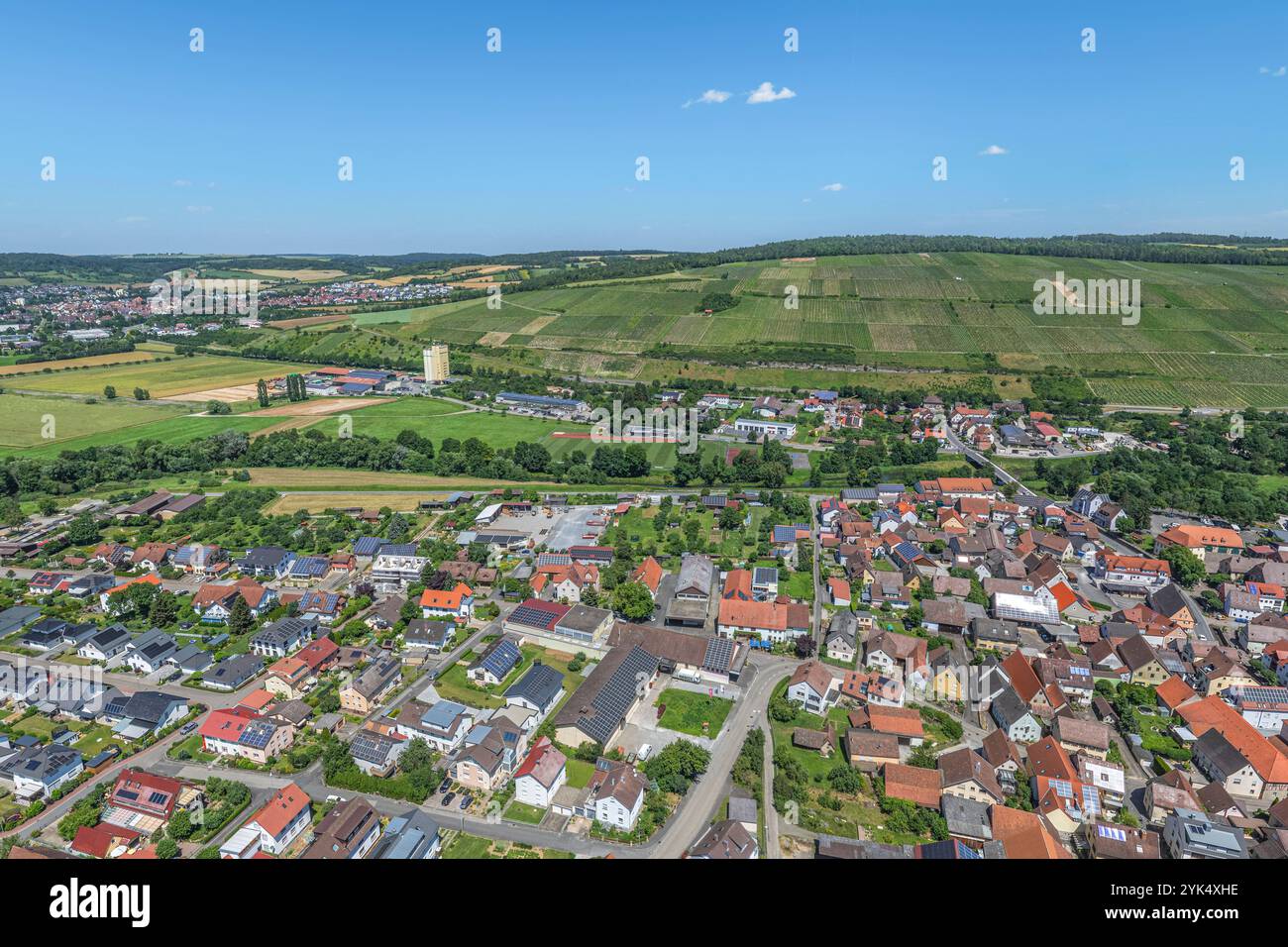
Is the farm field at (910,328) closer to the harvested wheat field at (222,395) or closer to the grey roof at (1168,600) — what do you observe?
the harvested wheat field at (222,395)

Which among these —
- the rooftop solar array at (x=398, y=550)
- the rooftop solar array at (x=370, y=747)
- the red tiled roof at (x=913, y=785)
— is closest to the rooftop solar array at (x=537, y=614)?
the rooftop solar array at (x=398, y=550)

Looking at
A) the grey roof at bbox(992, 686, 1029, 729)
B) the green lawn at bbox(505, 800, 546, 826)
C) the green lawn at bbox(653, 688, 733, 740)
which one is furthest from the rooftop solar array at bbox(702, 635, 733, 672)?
the grey roof at bbox(992, 686, 1029, 729)

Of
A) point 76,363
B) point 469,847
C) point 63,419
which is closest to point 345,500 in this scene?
point 469,847

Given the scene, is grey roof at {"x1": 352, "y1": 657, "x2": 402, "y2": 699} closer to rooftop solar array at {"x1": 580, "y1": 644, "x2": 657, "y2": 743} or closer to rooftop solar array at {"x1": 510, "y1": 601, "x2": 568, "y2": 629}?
rooftop solar array at {"x1": 510, "y1": 601, "x2": 568, "y2": 629}

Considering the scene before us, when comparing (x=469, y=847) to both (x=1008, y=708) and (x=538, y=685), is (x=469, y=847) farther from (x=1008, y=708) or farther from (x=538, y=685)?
(x=1008, y=708)

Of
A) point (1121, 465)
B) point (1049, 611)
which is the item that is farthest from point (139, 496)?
point (1121, 465)
